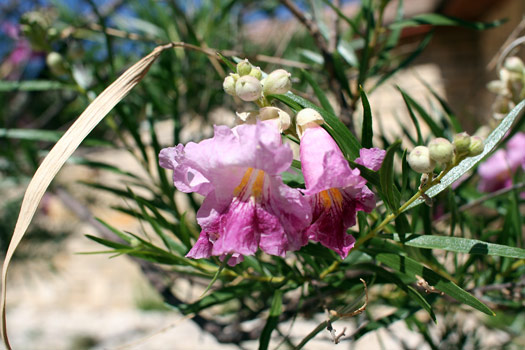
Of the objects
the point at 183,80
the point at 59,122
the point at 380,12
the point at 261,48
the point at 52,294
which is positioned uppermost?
the point at 52,294

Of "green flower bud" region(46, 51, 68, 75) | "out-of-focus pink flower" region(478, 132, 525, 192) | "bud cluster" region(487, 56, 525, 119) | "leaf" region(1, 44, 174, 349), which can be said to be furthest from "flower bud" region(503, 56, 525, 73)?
"green flower bud" region(46, 51, 68, 75)

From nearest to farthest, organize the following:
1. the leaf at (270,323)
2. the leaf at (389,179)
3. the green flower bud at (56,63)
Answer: the leaf at (389,179)
the leaf at (270,323)
the green flower bud at (56,63)

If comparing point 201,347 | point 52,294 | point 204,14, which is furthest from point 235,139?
point 52,294

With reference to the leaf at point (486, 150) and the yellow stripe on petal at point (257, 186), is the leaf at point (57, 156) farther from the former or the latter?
the leaf at point (486, 150)

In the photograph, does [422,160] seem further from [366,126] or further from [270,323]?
[270,323]

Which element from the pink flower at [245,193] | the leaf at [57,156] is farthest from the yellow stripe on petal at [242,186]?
the leaf at [57,156]

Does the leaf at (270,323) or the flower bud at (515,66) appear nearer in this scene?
the leaf at (270,323)

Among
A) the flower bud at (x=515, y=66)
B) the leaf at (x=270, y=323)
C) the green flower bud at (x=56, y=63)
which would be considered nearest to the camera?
Answer: the leaf at (x=270, y=323)

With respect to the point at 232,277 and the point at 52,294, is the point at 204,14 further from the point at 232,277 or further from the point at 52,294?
the point at 52,294
